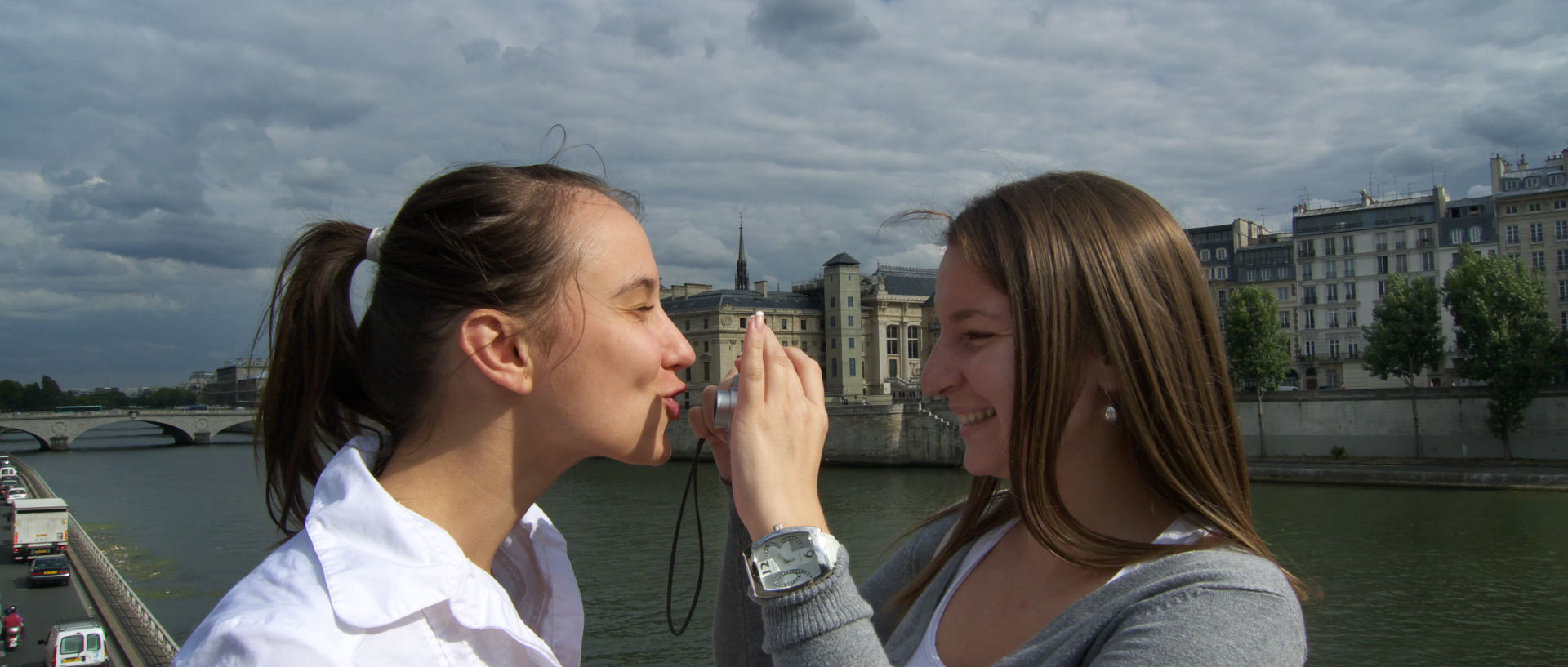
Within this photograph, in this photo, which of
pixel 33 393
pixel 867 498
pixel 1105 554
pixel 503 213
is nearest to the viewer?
pixel 1105 554

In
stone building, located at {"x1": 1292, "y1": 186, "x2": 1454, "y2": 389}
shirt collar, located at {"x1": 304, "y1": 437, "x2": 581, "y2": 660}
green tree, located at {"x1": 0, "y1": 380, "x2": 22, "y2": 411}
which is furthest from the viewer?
green tree, located at {"x1": 0, "y1": 380, "x2": 22, "y2": 411}

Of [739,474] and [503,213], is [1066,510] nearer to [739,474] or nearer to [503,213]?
[739,474]

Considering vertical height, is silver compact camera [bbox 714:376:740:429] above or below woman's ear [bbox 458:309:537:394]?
below

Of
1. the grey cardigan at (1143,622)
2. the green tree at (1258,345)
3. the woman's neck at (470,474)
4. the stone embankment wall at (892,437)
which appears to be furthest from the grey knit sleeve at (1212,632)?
the stone embankment wall at (892,437)

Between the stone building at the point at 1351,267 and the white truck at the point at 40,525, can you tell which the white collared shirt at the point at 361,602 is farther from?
the stone building at the point at 1351,267

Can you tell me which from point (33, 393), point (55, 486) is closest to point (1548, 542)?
point (55, 486)

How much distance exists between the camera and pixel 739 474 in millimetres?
1828

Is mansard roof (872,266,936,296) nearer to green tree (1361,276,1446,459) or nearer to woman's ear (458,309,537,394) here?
green tree (1361,276,1446,459)

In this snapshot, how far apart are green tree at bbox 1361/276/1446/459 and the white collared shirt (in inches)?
1675

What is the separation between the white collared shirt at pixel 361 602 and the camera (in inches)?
56.7

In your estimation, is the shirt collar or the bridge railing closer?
the shirt collar

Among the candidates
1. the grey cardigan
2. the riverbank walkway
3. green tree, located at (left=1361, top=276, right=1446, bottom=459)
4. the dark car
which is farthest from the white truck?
green tree, located at (left=1361, top=276, right=1446, bottom=459)

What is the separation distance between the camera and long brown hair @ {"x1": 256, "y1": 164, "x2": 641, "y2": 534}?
1913mm

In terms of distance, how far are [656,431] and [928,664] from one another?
701mm
